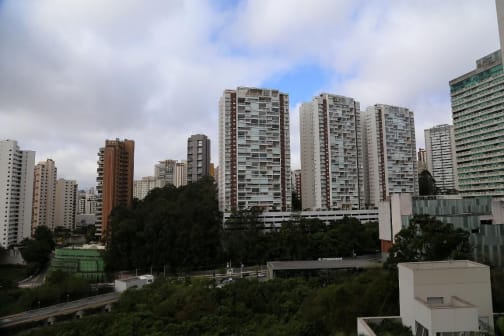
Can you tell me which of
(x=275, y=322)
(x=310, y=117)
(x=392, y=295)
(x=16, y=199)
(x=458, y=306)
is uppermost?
(x=310, y=117)

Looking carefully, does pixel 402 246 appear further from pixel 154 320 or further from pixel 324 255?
pixel 324 255

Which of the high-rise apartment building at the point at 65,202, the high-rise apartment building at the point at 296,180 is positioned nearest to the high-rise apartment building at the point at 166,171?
the high-rise apartment building at the point at 65,202

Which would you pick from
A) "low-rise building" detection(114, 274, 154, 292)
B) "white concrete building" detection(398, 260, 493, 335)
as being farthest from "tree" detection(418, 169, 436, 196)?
"white concrete building" detection(398, 260, 493, 335)

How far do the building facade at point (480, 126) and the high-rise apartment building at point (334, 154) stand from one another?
37.7 feet

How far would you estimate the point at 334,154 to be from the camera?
45.5m

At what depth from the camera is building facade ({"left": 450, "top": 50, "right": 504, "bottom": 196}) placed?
3791cm

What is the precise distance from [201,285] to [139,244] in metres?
16.2

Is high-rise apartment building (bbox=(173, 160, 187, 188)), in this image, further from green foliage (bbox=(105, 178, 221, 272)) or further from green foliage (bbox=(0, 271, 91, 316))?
green foliage (bbox=(0, 271, 91, 316))

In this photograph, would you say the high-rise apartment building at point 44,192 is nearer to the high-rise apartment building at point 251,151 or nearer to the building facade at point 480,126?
the high-rise apartment building at point 251,151

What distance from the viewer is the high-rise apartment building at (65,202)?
66.9m

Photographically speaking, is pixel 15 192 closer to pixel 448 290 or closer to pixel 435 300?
pixel 435 300

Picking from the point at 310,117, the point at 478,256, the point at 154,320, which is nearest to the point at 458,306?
the point at 154,320

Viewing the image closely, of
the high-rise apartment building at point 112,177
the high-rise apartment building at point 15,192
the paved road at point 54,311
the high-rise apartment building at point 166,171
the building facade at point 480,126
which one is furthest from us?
the high-rise apartment building at point 166,171

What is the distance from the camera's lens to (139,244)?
115 feet
